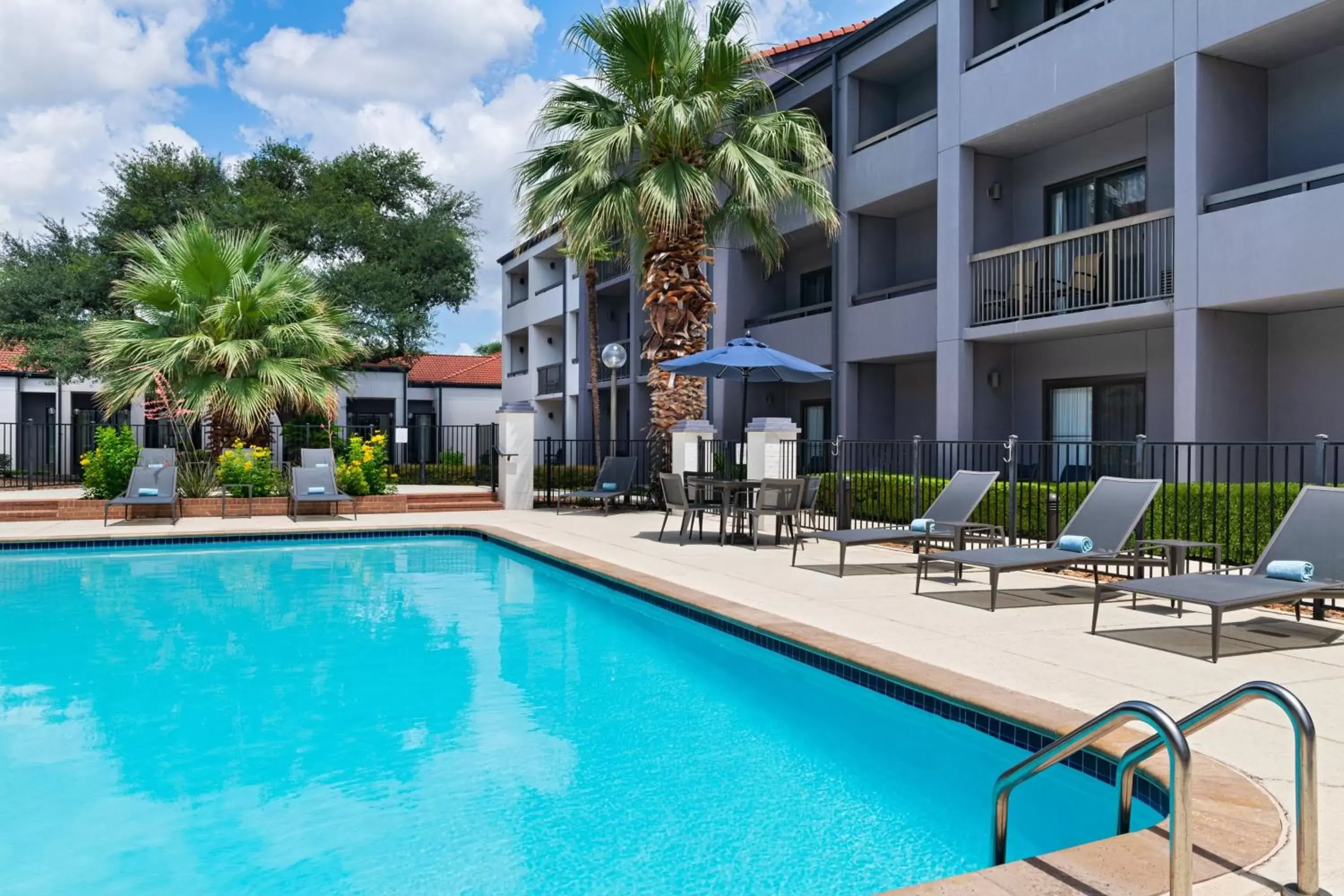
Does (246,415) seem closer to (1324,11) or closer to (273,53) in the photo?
(273,53)

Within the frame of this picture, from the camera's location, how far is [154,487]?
14.9 meters

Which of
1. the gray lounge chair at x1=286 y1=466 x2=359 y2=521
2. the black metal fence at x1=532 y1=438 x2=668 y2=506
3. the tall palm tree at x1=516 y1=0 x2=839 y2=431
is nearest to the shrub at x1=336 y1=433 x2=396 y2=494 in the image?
the gray lounge chair at x1=286 y1=466 x2=359 y2=521

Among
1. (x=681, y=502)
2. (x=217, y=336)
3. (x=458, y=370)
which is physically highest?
(x=458, y=370)

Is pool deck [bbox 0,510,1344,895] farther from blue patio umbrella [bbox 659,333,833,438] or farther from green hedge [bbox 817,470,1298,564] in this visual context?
blue patio umbrella [bbox 659,333,833,438]

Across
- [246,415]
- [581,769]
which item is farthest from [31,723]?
[246,415]

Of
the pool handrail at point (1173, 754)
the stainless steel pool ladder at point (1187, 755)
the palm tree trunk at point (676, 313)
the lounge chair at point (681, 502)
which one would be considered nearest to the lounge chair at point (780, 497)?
the lounge chair at point (681, 502)

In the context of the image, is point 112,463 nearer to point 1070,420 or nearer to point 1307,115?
point 1070,420

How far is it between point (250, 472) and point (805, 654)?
13055 millimetres

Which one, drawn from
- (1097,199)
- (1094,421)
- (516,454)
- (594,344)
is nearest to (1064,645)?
(1094,421)

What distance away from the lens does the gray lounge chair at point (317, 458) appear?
1641 centimetres

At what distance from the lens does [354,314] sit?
91.8ft

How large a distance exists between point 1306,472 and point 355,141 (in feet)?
91.1

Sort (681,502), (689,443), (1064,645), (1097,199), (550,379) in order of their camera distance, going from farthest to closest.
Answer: (550,379)
(689,443)
(1097,199)
(681,502)
(1064,645)

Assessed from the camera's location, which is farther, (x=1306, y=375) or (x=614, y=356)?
(x=614, y=356)
